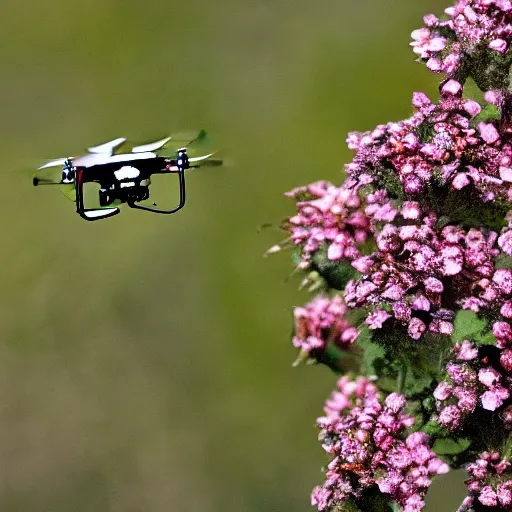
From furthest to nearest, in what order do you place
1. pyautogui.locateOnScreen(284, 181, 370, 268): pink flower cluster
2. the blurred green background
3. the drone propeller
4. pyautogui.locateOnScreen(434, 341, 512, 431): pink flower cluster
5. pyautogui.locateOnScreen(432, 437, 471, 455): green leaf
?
1. the blurred green background
2. the drone propeller
3. pyautogui.locateOnScreen(284, 181, 370, 268): pink flower cluster
4. pyautogui.locateOnScreen(432, 437, 471, 455): green leaf
5. pyautogui.locateOnScreen(434, 341, 512, 431): pink flower cluster

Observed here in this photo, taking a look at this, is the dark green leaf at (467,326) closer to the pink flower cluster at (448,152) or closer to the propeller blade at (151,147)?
the pink flower cluster at (448,152)

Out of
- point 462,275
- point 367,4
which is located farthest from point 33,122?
point 462,275

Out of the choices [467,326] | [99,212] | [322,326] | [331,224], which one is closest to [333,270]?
[331,224]

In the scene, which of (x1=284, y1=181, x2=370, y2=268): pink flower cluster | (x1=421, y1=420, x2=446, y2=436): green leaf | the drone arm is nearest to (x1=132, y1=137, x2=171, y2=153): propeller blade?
the drone arm

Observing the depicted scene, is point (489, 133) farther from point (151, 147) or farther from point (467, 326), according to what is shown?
point (151, 147)

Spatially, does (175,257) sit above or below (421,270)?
below

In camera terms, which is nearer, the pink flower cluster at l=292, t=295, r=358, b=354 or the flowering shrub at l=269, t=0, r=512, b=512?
the flowering shrub at l=269, t=0, r=512, b=512

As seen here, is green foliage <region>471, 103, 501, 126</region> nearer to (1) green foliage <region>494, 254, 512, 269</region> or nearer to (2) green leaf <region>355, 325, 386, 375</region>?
(1) green foliage <region>494, 254, 512, 269</region>

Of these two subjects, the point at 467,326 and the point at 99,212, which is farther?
the point at 99,212
